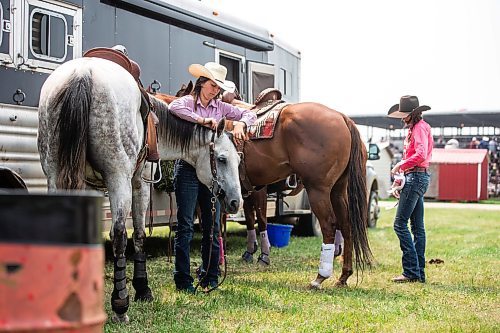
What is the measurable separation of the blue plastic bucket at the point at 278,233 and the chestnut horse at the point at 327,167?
2947mm

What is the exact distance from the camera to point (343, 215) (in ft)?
22.4

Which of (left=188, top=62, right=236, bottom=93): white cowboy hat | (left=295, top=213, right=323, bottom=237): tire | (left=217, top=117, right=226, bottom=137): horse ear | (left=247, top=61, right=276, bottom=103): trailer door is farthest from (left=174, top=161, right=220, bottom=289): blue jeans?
(left=295, top=213, right=323, bottom=237): tire

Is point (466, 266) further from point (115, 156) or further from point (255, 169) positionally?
point (115, 156)

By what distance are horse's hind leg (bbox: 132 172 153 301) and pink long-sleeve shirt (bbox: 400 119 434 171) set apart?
9.77ft

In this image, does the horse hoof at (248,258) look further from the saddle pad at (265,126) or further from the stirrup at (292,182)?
the saddle pad at (265,126)

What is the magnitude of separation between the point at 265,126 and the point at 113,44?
1.81m

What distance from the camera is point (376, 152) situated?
42.8ft

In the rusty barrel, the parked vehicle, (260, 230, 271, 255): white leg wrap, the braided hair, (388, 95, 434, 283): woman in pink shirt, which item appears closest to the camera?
the rusty barrel

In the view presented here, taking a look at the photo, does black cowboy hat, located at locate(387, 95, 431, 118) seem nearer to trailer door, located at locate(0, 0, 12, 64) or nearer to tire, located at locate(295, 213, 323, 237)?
trailer door, located at locate(0, 0, 12, 64)

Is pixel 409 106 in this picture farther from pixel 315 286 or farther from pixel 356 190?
pixel 315 286

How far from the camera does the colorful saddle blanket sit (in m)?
6.90

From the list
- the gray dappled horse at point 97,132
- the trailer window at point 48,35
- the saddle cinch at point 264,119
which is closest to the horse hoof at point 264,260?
the saddle cinch at point 264,119

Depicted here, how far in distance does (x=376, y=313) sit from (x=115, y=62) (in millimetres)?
2734

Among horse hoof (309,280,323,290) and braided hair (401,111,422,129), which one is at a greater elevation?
braided hair (401,111,422,129)
